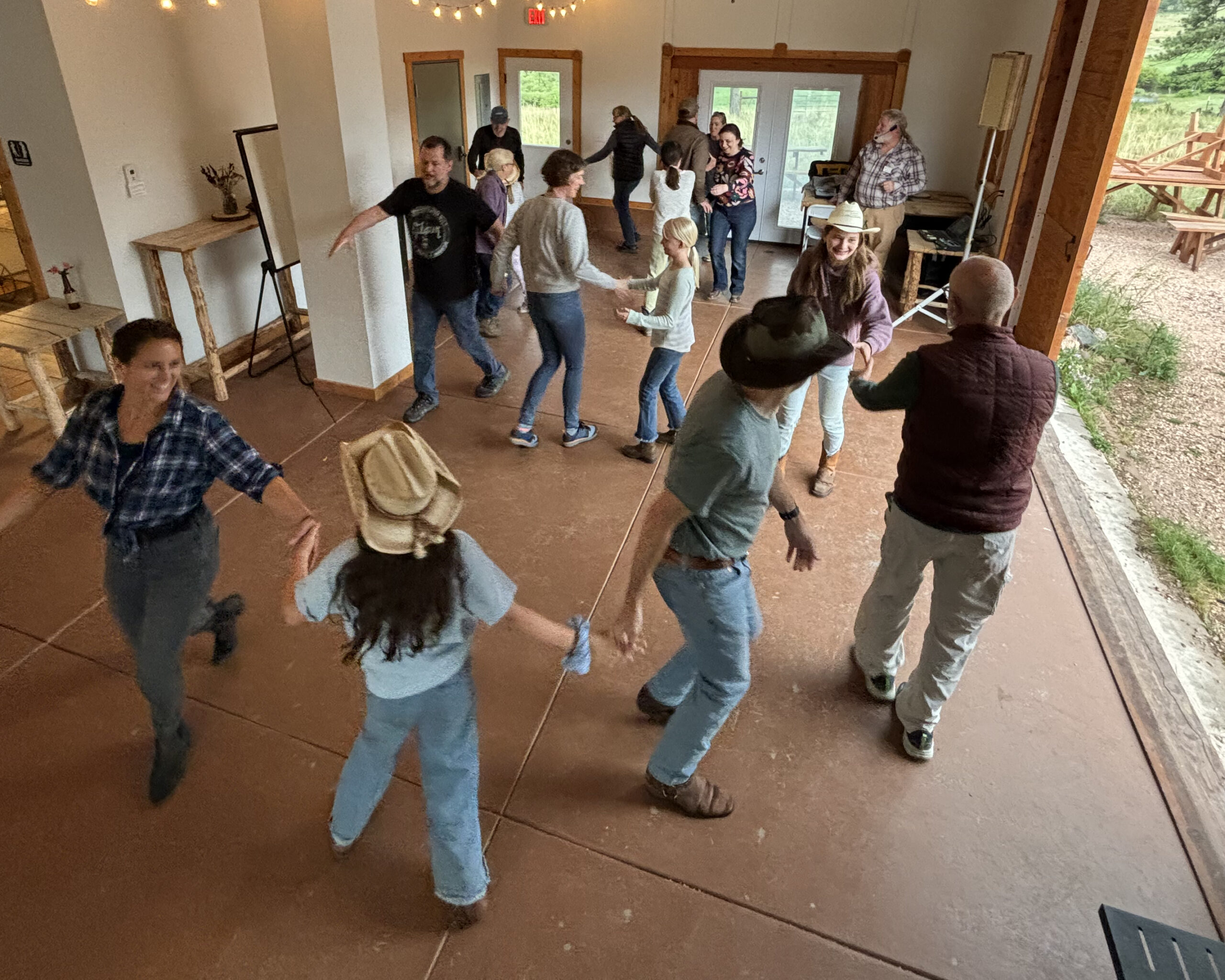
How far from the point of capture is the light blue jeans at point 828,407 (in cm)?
423

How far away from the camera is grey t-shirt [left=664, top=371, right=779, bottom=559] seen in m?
2.07

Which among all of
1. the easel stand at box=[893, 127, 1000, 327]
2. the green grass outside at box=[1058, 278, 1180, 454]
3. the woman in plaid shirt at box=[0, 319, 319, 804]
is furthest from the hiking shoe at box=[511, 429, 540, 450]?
the green grass outside at box=[1058, 278, 1180, 454]

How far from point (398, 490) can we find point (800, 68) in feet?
29.2

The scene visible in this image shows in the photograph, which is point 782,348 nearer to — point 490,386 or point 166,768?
point 166,768

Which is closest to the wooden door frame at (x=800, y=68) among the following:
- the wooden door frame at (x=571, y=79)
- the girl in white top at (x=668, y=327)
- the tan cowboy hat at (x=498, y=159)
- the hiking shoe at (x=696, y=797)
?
the wooden door frame at (x=571, y=79)

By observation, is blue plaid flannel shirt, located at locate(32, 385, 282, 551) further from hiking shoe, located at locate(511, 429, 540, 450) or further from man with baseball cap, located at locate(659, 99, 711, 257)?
man with baseball cap, located at locate(659, 99, 711, 257)

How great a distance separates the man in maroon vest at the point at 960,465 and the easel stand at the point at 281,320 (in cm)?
419

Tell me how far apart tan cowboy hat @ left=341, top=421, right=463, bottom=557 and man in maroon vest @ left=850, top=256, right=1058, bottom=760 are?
1500 mm

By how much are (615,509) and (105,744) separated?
2.50 meters

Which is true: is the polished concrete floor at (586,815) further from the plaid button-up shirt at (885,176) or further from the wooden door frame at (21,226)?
the plaid button-up shirt at (885,176)

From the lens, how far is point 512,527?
13.8ft

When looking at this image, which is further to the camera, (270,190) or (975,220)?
(975,220)

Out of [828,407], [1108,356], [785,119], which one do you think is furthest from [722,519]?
[785,119]

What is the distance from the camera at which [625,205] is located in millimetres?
8797
